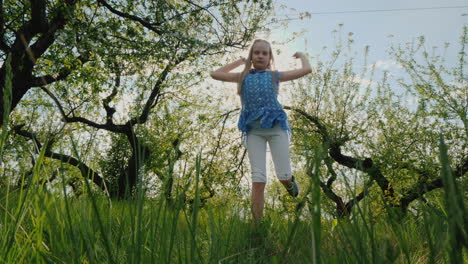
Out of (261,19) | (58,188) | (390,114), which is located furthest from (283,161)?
(390,114)

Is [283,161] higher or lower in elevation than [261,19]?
lower

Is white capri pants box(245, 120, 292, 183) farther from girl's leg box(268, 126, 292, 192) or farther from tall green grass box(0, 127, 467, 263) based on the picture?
tall green grass box(0, 127, 467, 263)

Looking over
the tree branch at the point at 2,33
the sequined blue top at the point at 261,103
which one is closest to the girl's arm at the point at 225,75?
the sequined blue top at the point at 261,103

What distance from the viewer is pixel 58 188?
1066mm

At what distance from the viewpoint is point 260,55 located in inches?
159

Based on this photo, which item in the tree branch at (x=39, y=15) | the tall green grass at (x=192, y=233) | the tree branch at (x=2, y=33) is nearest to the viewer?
the tall green grass at (x=192, y=233)

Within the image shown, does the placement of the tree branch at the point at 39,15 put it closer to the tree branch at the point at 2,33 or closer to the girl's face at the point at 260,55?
the tree branch at the point at 2,33

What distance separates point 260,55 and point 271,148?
1.02 meters

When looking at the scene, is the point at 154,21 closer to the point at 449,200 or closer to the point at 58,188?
the point at 58,188

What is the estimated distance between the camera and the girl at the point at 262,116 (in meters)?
3.57

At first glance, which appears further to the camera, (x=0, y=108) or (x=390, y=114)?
(x=390, y=114)

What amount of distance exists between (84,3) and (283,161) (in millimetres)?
6657

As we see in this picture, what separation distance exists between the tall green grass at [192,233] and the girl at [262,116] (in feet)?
4.01

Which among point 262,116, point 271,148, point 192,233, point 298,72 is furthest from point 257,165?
point 192,233
